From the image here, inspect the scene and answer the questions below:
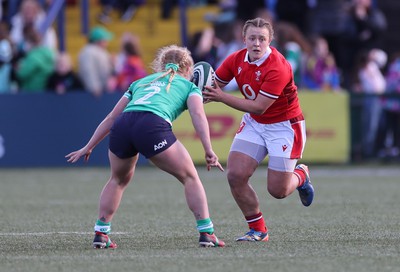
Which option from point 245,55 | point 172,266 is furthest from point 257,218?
point 172,266

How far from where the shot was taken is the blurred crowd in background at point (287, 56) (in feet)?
55.1

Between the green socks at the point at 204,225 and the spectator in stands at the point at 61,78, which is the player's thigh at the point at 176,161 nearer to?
the green socks at the point at 204,225

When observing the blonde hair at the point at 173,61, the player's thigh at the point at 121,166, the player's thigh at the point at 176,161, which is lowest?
the player's thigh at the point at 121,166

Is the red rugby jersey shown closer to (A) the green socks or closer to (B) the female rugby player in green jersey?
(B) the female rugby player in green jersey

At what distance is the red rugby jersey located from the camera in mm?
8125

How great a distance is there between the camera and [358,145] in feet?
55.9

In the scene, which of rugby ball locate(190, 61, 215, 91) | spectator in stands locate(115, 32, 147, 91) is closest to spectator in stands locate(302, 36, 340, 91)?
spectator in stands locate(115, 32, 147, 91)

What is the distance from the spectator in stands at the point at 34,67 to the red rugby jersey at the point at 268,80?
28.3 feet

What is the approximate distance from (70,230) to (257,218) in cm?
167

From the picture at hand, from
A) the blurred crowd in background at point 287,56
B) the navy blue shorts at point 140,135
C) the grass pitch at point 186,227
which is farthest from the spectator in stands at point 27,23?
the navy blue shorts at point 140,135

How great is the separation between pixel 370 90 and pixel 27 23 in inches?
231

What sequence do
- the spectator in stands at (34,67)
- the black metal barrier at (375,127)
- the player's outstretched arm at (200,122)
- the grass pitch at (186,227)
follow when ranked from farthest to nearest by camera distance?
the black metal barrier at (375,127)
the spectator in stands at (34,67)
the player's outstretched arm at (200,122)
the grass pitch at (186,227)

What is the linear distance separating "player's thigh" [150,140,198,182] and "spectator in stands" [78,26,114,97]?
9.20 metres

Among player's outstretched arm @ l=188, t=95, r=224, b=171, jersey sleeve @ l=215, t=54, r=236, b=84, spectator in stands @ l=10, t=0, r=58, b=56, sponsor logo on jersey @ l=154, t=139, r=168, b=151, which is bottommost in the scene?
spectator in stands @ l=10, t=0, r=58, b=56
